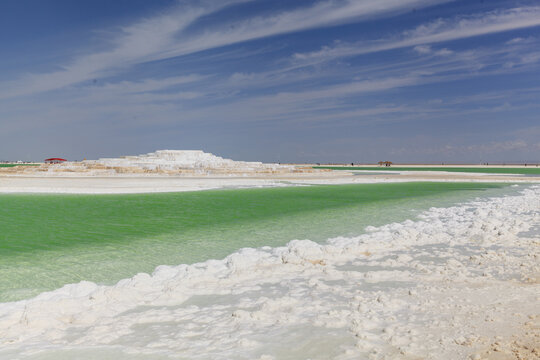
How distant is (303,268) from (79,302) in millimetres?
4538

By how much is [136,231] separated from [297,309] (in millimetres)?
10146

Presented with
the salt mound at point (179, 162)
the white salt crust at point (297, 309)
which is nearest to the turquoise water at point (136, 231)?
the white salt crust at point (297, 309)

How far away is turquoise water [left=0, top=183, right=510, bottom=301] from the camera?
9.78 meters

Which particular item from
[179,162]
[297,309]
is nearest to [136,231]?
[297,309]

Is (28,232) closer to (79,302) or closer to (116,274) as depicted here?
(116,274)

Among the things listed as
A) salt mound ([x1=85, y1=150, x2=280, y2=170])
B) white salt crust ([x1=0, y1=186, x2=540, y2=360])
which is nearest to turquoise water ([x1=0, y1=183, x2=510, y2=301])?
white salt crust ([x1=0, y1=186, x2=540, y2=360])

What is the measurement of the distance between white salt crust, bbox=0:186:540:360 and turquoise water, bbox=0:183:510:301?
1.69 meters

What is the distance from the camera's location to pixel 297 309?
21.6ft

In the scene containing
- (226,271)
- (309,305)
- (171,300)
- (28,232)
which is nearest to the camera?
(309,305)

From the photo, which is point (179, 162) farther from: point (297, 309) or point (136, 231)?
point (297, 309)

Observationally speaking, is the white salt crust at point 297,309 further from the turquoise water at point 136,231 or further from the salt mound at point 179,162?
the salt mound at point 179,162

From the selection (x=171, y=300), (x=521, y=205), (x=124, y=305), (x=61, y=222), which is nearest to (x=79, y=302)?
(x=124, y=305)

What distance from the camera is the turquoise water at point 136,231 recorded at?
32.1 feet

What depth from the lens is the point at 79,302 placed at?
701 cm
